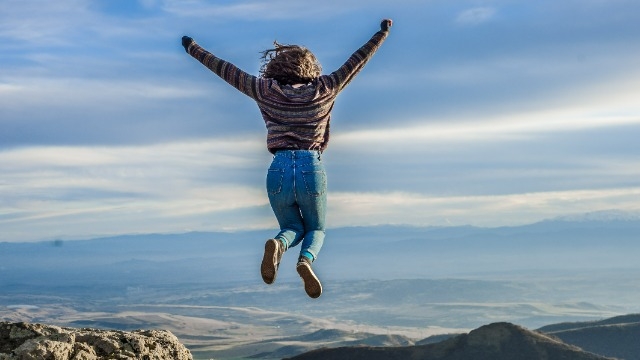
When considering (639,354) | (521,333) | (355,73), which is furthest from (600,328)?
(355,73)

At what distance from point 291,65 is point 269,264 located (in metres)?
1.92

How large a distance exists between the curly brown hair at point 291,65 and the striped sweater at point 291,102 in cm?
8

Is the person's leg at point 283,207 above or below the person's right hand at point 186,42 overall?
below

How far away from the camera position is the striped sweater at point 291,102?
31.9 ft

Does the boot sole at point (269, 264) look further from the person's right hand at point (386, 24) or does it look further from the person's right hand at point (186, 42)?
the person's right hand at point (386, 24)

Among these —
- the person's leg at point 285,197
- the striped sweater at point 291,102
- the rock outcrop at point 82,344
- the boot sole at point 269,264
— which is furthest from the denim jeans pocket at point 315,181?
the rock outcrop at point 82,344

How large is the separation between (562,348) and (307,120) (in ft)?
249

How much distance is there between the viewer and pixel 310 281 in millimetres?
9125

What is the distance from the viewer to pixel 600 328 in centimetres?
11194

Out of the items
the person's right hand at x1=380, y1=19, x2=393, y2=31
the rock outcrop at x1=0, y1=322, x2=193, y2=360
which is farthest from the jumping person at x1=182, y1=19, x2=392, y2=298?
the rock outcrop at x1=0, y1=322, x2=193, y2=360

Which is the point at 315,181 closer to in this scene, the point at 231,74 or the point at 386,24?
the point at 231,74

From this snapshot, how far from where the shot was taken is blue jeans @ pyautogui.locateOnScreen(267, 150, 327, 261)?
9.63 m

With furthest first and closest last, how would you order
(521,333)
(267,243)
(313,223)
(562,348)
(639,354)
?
(639,354), (521,333), (562,348), (313,223), (267,243)

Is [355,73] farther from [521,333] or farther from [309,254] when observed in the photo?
[521,333]
